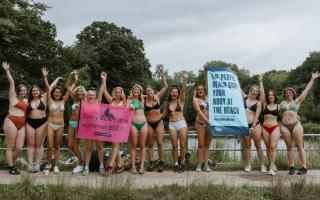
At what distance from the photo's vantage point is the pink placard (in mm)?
10071

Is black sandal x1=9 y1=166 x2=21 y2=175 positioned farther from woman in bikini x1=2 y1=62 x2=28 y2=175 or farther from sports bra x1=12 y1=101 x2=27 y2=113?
sports bra x1=12 y1=101 x2=27 y2=113

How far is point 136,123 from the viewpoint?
33.8 feet

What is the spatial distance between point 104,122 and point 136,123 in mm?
762

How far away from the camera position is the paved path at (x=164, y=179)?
27.6 ft

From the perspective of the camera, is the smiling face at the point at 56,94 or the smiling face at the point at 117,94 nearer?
the smiling face at the point at 56,94

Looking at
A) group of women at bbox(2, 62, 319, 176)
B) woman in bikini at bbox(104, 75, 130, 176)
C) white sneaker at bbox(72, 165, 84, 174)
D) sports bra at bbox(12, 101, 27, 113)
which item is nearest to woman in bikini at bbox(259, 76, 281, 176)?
group of women at bbox(2, 62, 319, 176)

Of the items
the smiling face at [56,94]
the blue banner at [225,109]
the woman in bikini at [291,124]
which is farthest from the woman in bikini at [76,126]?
the woman in bikini at [291,124]

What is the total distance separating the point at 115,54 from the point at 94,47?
2.25 meters

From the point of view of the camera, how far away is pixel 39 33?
28656 mm

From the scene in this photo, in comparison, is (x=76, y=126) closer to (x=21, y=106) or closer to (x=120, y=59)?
(x=21, y=106)

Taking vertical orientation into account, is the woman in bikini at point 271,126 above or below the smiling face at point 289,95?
below

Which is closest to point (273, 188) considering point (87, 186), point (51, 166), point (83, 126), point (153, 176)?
point (153, 176)

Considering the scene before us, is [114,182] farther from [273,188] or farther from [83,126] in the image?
[273,188]

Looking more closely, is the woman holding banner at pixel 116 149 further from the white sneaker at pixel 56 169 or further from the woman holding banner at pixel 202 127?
the woman holding banner at pixel 202 127
